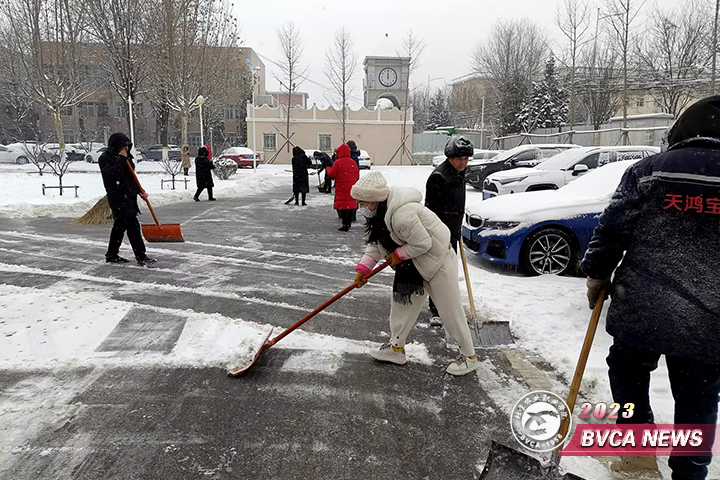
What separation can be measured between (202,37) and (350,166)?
19.7m

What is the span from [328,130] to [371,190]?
34835 mm

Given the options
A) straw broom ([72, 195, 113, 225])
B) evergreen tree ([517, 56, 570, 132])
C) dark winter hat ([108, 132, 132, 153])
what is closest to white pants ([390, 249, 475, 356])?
dark winter hat ([108, 132, 132, 153])

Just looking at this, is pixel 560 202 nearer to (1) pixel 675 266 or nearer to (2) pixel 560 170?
(1) pixel 675 266

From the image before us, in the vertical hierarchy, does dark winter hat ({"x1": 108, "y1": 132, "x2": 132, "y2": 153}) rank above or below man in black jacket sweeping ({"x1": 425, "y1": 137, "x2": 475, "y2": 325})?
above

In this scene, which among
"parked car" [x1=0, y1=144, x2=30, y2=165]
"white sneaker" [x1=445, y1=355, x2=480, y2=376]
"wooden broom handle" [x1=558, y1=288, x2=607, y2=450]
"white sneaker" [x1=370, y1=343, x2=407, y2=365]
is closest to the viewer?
"wooden broom handle" [x1=558, y1=288, x2=607, y2=450]

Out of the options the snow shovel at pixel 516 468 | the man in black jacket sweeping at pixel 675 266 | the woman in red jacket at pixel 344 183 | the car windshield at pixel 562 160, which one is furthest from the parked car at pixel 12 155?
the man in black jacket sweeping at pixel 675 266

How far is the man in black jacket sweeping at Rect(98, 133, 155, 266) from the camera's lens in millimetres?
6367

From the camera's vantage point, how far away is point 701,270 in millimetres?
1967

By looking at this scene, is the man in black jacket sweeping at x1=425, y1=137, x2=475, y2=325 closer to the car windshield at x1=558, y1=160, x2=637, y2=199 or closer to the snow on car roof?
the snow on car roof

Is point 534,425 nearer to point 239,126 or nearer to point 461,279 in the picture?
point 461,279

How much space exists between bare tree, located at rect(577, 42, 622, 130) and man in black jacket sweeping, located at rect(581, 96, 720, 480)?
35.8 m

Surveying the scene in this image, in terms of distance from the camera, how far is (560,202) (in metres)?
6.27

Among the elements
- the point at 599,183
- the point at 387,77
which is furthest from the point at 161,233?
the point at 387,77

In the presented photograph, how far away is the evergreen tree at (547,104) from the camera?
42188 millimetres
